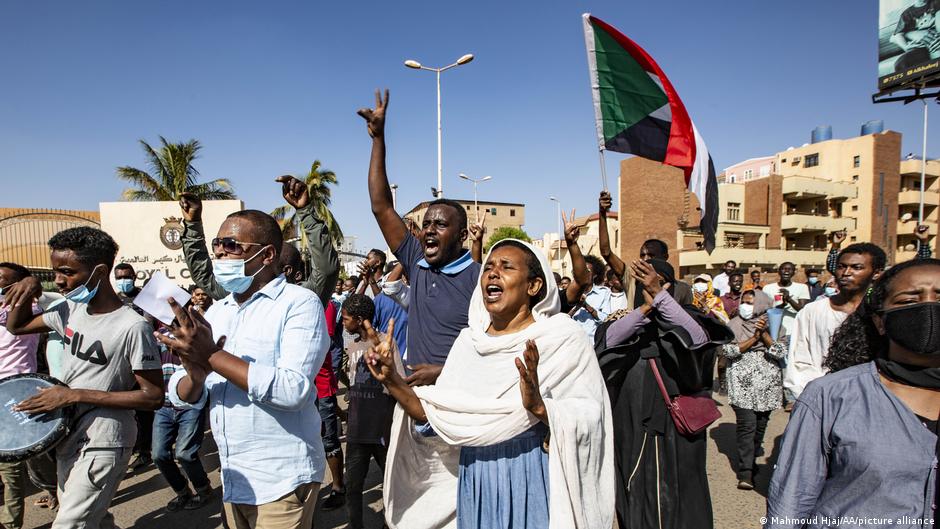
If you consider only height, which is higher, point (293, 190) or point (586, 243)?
point (293, 190)

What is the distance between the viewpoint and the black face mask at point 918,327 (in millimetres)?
1662

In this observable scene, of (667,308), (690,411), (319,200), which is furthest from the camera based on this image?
(319,200)

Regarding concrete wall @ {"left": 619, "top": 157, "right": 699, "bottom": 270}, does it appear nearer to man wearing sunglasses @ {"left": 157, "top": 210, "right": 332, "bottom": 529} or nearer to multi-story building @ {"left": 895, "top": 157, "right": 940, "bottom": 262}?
multi-story building @ {"left": 895, "top": 157, "right": 940, "bottom": 262}

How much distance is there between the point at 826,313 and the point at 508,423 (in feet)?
8.73

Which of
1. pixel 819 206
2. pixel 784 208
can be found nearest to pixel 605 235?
pixel 784 208

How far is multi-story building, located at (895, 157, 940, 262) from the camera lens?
41.1 metres

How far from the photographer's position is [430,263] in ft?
10.6

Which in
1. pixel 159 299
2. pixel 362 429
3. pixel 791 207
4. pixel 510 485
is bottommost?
pixel 362 429

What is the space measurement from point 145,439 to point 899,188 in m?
54.5

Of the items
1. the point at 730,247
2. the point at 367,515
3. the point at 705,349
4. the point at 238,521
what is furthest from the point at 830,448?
the point at 730,247

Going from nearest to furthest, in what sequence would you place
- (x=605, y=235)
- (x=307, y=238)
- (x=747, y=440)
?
(x=307, y=238), (x=605, y=235), (x=747, y=440)

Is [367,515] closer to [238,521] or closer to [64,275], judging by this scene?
[238,521]

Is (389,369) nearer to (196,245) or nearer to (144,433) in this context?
(196,245)

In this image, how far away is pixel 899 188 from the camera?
137 ft
